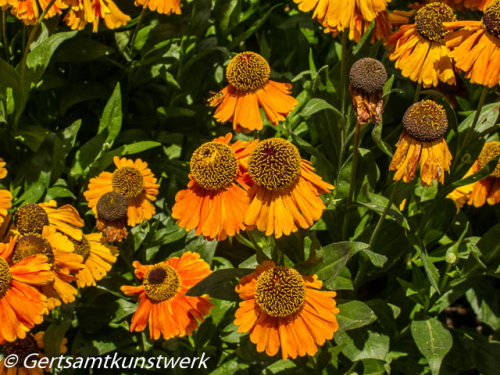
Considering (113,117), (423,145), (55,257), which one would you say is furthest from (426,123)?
(113,117)

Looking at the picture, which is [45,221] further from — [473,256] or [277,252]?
[473,256]

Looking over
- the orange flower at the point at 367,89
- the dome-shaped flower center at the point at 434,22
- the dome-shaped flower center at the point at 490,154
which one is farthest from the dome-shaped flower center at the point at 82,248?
the dome-shaped flower center at the point at 490,154

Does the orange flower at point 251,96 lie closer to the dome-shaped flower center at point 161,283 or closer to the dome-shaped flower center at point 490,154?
the dome-shaped flower center at point 161,283

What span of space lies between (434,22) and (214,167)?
0.93 m

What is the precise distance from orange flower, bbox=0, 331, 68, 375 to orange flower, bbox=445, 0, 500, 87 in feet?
5.51

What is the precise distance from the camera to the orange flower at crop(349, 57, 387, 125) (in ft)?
5.75

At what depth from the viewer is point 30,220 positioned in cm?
205

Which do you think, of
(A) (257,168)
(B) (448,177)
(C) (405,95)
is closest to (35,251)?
(A) (257,168)

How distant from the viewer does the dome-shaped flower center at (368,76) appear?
175 centimetres

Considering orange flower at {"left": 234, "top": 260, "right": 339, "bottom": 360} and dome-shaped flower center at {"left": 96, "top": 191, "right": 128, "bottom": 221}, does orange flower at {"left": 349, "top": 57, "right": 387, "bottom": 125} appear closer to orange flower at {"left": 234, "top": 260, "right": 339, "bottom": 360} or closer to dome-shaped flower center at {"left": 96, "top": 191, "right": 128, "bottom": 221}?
orange flower at {"left": 234, "top": 260, "right": 339, "bottom": 360}

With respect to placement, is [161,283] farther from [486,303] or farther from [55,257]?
[486,303]

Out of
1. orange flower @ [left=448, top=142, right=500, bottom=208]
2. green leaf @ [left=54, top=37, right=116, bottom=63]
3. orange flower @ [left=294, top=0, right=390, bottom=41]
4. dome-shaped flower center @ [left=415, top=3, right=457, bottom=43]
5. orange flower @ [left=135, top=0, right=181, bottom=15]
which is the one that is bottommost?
orange flower @ [left=448, top=142, right=500, bottom=208]

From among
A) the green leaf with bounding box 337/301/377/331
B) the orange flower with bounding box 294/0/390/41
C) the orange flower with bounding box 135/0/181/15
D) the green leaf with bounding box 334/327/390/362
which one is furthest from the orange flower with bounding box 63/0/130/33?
the green leaf with bounding box 334/327/390/362

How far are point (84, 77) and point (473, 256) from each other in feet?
6.52
